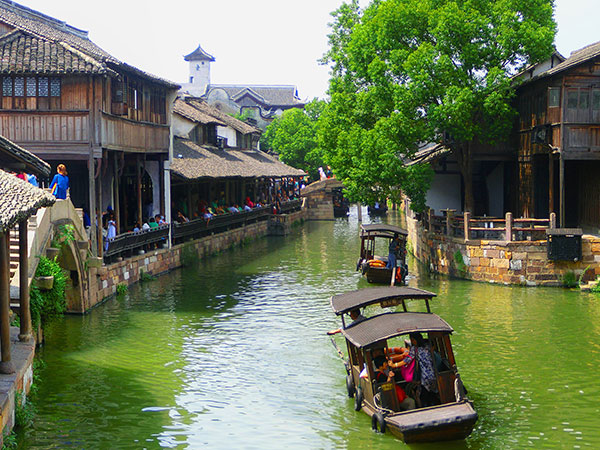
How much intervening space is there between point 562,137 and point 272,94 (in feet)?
225

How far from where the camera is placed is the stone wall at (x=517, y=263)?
85.1 feet

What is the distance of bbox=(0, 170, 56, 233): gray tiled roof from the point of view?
36.9 ft

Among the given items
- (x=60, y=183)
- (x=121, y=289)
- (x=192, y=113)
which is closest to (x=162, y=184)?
(x=121, y=289)

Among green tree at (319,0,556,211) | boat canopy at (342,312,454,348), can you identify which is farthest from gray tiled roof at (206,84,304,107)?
boat canopy at (342,312,454,348)

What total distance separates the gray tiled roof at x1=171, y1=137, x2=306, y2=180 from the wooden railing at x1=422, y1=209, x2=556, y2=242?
10182 millimetres

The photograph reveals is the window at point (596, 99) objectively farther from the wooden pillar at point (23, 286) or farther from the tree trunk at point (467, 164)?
the wooden pillar at point (23, 286)

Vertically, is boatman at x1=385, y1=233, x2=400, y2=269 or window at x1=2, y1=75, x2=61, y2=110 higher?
window at x1=2, y1=75, x2=61, y2=110

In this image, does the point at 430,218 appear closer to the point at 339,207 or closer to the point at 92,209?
the point at 92,209

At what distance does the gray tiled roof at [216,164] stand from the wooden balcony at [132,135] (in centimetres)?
183

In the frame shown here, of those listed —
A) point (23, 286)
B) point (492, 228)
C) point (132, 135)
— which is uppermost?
point (132, 135)

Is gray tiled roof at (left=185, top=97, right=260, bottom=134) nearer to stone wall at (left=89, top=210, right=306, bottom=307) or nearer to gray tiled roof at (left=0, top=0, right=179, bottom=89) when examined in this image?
stone wall at (left=89, top=210, right=306, bottom=307)

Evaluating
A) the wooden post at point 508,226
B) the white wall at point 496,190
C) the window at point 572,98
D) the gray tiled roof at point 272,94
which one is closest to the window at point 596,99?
the window at point 572,98

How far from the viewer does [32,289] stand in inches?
664

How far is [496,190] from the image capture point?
115 feet
